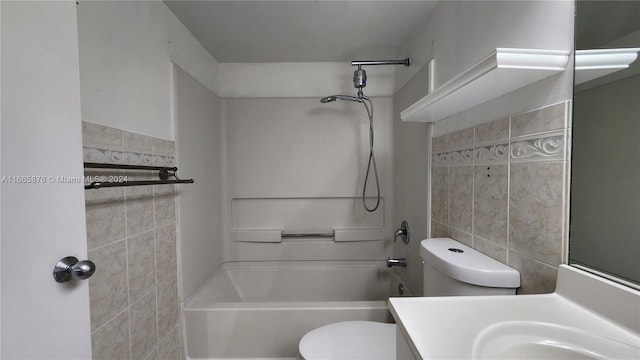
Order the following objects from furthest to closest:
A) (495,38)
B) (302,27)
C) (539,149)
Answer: (302,27) < (495,38) < (539,149)

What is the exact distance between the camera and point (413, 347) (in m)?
0.44

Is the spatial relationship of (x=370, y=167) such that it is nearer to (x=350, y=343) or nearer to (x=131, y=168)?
(x=350, y=343)

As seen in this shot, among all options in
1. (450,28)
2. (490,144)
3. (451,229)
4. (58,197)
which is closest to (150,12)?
(58,197)

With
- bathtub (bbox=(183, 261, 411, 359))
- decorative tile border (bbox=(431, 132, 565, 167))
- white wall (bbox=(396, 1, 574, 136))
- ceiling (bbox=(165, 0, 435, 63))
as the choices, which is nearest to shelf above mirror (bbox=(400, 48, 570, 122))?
white wall (bbox=(396, 1, 574, 136))

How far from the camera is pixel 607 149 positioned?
1.84 ft

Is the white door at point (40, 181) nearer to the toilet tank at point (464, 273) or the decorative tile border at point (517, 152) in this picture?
the toilet tank at point (464, 273)

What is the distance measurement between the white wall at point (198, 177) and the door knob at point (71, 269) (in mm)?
833

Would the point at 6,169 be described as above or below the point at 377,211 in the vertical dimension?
above

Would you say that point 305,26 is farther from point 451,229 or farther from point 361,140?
point 451,229

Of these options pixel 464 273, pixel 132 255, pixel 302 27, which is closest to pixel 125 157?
pixel 132 255

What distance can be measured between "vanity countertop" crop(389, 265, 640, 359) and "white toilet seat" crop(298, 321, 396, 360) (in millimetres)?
545

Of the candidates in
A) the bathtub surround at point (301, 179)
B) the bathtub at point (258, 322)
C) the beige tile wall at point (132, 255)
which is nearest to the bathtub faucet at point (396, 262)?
the bathtub at point (258, 322)

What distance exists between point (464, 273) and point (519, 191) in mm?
290

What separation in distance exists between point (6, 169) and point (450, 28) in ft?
4.77
